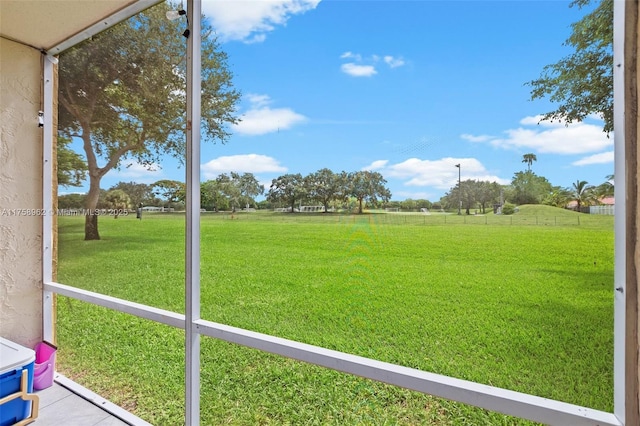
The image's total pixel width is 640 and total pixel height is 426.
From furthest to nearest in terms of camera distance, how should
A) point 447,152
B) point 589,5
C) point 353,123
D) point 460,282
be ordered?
1. point 460,282
2. point 353,123
3. point 447,152
4. point 589,5

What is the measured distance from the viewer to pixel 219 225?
116 inches

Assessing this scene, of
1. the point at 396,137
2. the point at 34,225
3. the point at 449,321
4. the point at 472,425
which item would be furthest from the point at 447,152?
the point at 34,225

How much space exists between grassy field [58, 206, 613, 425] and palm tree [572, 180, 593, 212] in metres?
0.11

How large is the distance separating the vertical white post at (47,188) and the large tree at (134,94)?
0.95 metres

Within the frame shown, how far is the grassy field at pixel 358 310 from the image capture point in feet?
5.69

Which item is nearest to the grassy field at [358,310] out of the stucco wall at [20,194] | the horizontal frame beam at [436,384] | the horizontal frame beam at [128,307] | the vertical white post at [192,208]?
the stucco wall at [20,194]

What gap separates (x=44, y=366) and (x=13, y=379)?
1.68ft

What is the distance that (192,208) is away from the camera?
1.11 m

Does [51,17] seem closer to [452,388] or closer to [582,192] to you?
[452,388]

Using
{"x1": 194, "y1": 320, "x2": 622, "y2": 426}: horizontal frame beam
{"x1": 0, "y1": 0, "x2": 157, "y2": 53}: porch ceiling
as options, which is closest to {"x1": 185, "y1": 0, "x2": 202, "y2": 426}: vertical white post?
{"x1": 194, "y1": 320, "x2": 622, "y2": 426}: horizontal frame beam

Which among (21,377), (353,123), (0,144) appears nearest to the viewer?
(21,377)

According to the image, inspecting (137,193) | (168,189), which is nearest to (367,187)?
(168,189)

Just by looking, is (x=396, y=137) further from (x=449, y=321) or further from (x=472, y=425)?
(x=472, y=425)

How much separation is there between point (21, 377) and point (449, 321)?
7.82 ft
